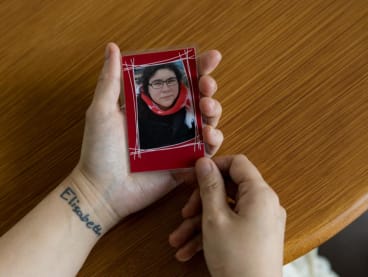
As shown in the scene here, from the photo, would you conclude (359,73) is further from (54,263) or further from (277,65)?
(54,263)

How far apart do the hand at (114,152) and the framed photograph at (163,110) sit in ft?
0.07

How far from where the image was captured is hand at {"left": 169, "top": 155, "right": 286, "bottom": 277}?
58 cm

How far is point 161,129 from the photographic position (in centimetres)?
71

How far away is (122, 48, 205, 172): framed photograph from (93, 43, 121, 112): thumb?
23 mm

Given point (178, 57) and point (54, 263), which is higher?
point (178, 57)

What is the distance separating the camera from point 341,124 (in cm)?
72

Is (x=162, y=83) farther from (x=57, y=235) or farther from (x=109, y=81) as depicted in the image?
(x=57, y=235)

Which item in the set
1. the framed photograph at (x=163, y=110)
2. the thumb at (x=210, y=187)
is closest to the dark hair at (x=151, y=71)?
the framed photograph at (x=163, y=110)

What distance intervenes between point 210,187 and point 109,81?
267 millimetres

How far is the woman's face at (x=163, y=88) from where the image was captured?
28.1 inches

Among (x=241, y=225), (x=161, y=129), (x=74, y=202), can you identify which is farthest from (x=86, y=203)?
(x=241, y=225)

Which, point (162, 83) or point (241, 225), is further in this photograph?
point (162, 83)

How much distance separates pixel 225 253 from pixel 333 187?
0.79ft

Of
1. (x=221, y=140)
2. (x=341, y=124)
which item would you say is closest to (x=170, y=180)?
(x=221, y=140)
